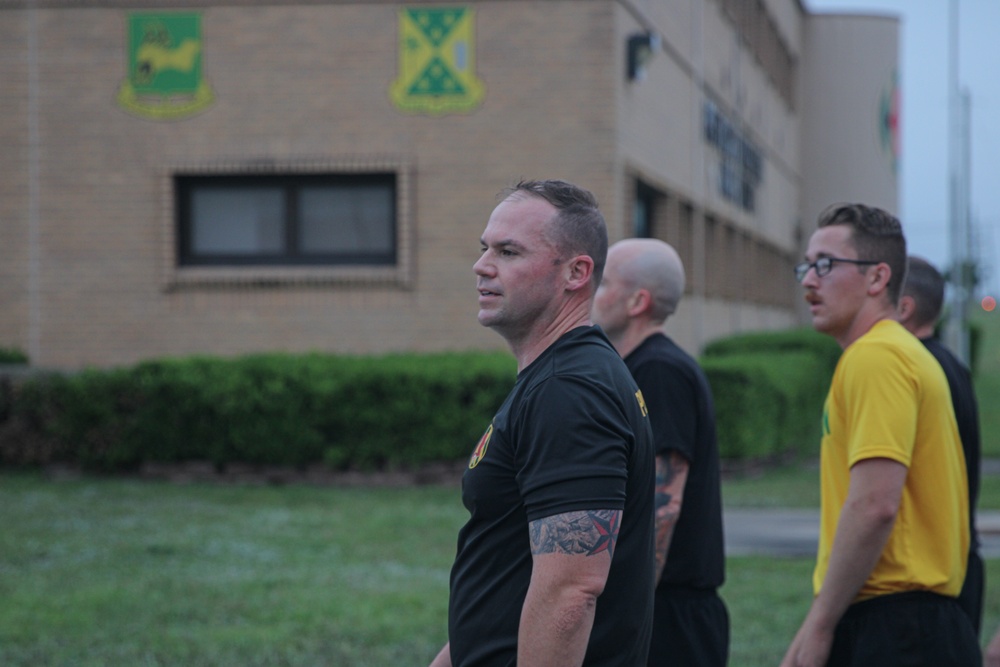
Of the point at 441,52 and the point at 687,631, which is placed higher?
the point at 441,52

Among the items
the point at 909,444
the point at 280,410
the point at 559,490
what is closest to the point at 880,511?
the point at 909,444

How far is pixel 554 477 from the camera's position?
2.55m

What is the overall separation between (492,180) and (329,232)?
195cm

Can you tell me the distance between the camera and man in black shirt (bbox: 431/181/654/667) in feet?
8.38

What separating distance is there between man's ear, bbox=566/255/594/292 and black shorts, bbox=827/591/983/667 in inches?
57.1

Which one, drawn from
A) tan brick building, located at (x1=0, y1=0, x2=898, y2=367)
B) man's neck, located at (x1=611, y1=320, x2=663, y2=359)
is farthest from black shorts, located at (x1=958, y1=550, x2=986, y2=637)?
tan brick building, located at (x1=0, y1=0, x2=898, y2=367)

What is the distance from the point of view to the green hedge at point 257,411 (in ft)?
41.3

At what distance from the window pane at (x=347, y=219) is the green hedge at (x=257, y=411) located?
235cm

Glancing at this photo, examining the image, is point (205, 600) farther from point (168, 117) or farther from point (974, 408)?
point (168, 117)

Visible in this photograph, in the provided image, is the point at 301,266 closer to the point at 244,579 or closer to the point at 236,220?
the point at 236,220

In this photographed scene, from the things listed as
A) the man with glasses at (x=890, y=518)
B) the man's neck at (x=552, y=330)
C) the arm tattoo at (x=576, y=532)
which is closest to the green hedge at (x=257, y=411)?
the man with glasses at (x=890, y=518)

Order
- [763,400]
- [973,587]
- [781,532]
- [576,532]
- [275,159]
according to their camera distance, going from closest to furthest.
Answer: [576,532]
[973,587]
[781,532]
[763,400]
[275,159]

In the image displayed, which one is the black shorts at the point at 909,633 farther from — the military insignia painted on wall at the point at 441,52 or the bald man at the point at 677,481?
the military insignia painted on wall at the point at 441,52

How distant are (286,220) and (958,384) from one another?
11141 millimetres
